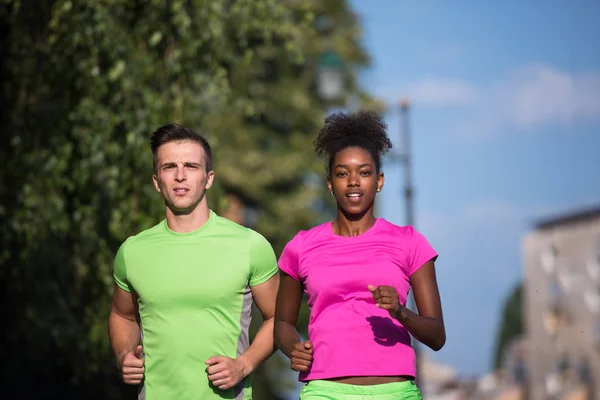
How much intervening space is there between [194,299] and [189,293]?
0.10 feet

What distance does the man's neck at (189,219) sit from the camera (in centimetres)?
486

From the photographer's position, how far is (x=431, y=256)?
4.63 m

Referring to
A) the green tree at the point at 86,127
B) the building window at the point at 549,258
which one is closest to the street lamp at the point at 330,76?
the building window at the point at 549,258

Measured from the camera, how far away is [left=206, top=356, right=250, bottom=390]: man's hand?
4.58m

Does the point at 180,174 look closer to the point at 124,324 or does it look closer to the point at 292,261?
the point at 292,261

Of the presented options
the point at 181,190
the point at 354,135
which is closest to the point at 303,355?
the point at 181,190

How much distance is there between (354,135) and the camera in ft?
16.1

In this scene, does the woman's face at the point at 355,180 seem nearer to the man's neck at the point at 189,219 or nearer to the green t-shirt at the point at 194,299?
the green t-shirt at the point at 194,299

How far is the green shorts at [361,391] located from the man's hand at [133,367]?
2.26 feet

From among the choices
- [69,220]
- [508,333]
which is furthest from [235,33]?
[508,333]

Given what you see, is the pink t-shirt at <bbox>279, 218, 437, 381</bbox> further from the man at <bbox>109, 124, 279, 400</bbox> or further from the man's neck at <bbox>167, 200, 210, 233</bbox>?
the man's neck at <bbox>167, 200, 210, 233</bbox>

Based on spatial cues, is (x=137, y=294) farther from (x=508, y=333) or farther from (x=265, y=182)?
(x=508, y=333)

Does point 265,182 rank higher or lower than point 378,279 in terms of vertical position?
higher

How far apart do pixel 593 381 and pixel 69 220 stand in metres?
19.9
